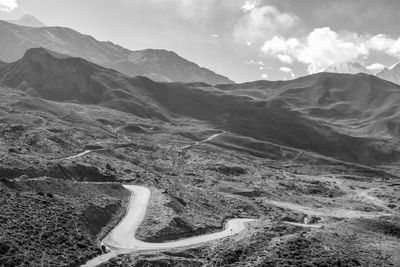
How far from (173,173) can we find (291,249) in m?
102

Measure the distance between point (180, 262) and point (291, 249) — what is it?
15.6 meters

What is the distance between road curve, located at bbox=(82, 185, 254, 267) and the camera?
50969 mm

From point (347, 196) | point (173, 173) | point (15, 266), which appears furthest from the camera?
point (347, 196)

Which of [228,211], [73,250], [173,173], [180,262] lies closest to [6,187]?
[73,250]

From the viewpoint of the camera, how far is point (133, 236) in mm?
56625

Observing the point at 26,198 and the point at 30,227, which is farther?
the point at 26,198

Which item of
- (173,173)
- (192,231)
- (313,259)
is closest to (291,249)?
(313,259)

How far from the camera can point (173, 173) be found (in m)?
156

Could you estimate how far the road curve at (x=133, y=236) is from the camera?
50969mm

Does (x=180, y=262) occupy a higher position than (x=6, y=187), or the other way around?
(x=6, y=187)

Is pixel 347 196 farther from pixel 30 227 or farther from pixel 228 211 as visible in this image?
pixel 30 227

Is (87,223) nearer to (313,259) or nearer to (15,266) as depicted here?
(15,266)

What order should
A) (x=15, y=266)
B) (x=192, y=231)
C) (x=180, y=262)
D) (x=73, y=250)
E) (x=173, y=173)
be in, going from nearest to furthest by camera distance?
1. (x=15, y=266)
2. (x=73, y=250)
3. (x=180, y=262)
4. (x=192, y=231)
5. (x=173, y=173)

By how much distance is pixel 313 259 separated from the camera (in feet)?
181
